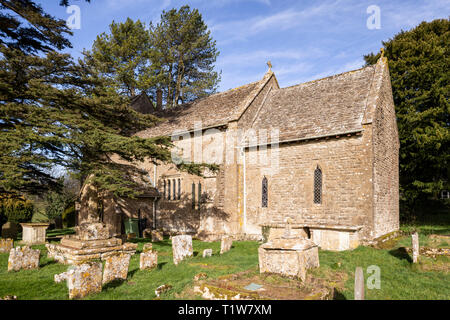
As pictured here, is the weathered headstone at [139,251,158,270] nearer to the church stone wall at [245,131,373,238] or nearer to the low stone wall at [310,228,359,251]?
the low stone wall at [310,228,359,251]

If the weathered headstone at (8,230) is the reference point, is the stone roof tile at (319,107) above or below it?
above

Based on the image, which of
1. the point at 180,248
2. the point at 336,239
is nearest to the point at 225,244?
the point at 180,248

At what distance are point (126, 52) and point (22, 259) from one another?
2724 cm

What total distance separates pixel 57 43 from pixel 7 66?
211 cm

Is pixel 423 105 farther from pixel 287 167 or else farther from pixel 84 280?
pixel 84 280

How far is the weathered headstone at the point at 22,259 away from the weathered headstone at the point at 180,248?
15.2 feet

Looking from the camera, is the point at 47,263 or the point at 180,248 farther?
the point at 180,248

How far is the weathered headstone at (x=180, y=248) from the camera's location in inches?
461

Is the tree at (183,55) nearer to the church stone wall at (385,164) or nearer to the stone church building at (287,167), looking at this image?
the stone church building at (287,167)

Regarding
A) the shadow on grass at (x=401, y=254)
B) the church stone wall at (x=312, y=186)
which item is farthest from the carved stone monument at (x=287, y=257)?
the church stone wall at (x=312, y=186)

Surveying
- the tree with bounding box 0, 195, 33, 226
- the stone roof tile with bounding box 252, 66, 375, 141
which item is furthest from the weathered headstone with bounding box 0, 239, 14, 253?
the stone roof tile with bounding box 252, 66, 375, 141

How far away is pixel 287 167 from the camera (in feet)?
56.9
